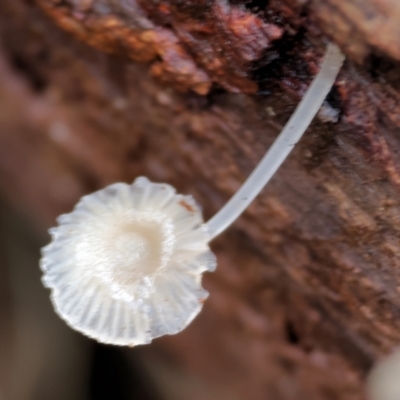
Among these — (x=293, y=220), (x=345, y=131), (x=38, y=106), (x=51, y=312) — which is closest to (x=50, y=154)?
(x=38, y=106)

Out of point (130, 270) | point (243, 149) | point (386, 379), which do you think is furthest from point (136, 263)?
point (386, 379)

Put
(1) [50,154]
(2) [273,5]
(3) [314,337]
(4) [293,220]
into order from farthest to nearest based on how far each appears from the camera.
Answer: (1) [50,154] < (3) [314,337] < (4) [293,220] < (2) [273,5]

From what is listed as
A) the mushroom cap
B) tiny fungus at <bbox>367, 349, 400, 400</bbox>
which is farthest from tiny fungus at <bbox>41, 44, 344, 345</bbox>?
tiny fungus at <bbox>367, 349, 400, 400</bbox>

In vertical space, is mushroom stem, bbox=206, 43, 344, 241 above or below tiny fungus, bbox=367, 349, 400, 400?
above

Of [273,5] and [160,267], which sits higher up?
[273,5]

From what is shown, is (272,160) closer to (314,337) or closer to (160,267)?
(160,267)

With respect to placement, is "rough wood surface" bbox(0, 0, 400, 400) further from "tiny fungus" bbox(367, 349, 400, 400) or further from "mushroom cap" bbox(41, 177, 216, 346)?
"mushroom cap" bbox(41, 177, 216, 346)
